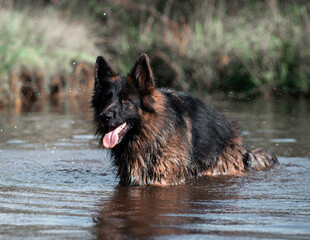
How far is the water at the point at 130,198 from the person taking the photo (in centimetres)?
471

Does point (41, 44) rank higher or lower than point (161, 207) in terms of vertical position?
higher

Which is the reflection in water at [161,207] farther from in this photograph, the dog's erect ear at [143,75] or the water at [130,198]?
the dog's erect ear at [143,75]

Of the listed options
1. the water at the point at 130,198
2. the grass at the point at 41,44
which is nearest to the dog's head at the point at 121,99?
the water at the point at 130,198

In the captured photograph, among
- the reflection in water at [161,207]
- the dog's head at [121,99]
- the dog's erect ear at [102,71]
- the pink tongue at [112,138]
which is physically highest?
the dog's erect ear at [102,71]

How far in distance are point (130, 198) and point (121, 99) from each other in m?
1.13

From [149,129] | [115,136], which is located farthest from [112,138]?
[149,129]

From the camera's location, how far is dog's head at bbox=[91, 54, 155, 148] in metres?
6.62

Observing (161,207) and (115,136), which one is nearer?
(161,207)

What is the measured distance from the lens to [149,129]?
273 inches

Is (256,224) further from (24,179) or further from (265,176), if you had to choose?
(24,179)

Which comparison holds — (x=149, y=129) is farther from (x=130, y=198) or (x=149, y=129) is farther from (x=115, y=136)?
(x=130, y=198)

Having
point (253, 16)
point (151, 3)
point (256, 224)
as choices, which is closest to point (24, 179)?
point (256, 224)

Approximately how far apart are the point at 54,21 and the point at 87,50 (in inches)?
53.8

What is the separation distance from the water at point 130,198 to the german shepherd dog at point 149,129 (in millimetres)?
237
